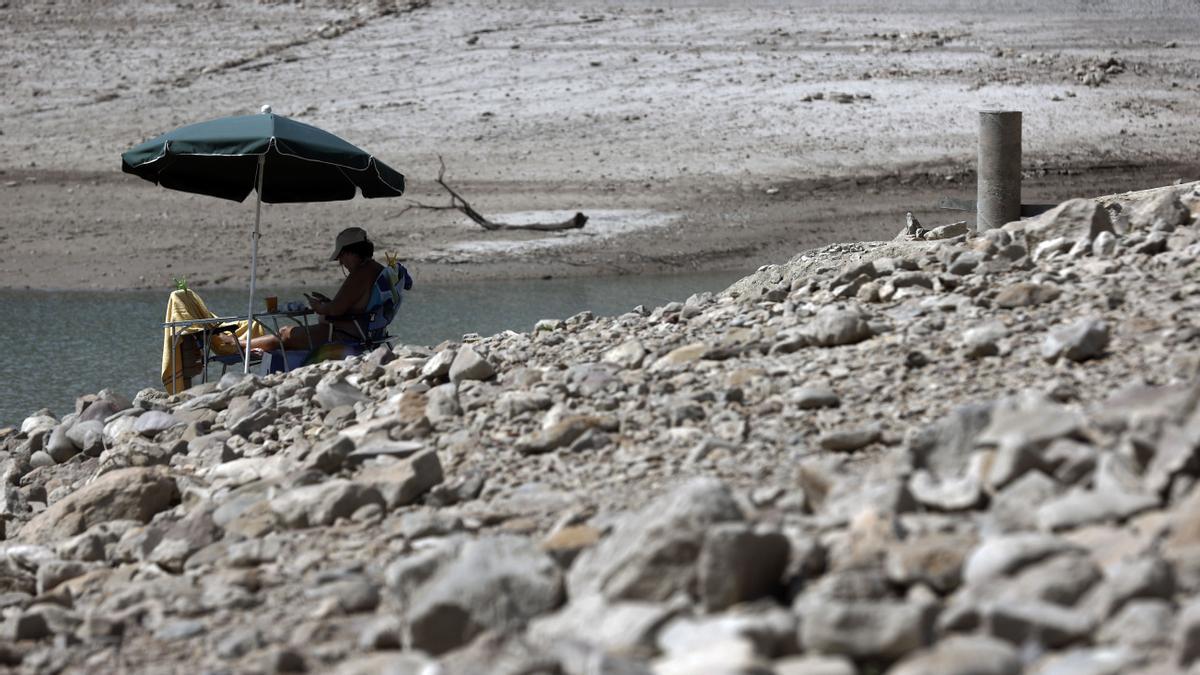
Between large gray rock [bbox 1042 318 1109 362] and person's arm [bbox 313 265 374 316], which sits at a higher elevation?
large gray rock [bbox 1042 318 1109 362]

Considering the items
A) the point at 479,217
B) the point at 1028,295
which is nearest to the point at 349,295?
the point at 1028,295

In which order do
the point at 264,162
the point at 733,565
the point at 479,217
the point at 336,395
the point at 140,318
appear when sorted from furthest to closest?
the point at 479,217 < the point at 140,318 < the point at 264,162 < the point at 336,395 < the point at 733,565

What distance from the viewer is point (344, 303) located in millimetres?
8578

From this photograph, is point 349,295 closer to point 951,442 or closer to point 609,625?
point 951,442

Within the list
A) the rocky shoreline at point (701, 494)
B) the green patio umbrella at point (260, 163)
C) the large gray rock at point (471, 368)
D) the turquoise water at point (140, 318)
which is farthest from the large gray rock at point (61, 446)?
the turquoise water at point (140, 318)

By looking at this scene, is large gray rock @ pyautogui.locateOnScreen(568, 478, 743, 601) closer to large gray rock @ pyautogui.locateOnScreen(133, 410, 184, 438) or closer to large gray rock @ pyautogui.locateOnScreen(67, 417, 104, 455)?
large gray rock @ pyautogui.locateOnScreen(133, 410, 184, 438)

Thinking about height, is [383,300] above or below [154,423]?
above

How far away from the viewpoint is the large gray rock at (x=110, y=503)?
5.55 m

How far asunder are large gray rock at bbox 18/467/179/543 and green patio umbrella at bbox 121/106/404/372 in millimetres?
2704

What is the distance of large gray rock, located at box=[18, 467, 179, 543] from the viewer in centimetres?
555

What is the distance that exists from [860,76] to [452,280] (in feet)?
27.8

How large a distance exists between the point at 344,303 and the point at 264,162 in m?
1.05

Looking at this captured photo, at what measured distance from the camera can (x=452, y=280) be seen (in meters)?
15.2

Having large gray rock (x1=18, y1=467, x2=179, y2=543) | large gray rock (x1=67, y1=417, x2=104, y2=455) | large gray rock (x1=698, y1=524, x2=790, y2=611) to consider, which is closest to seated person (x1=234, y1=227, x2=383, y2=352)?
large gray rock (x1=67, y1=417, x2=104, y2=455)
